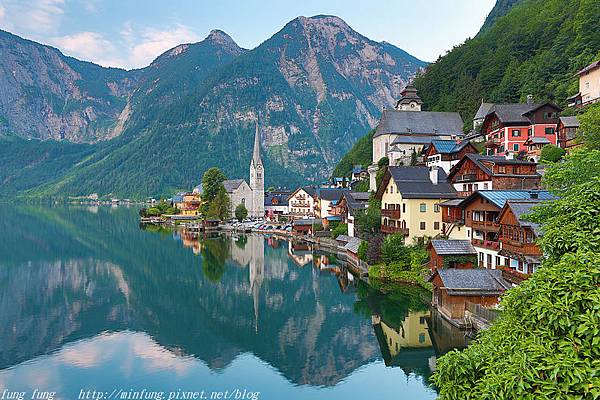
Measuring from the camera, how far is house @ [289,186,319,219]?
91.8 m

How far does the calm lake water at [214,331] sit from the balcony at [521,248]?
531 centimetres

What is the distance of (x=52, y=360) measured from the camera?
23.4 metres

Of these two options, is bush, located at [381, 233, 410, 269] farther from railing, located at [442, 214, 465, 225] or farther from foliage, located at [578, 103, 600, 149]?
foliage, located at [578, 103, 600, 149]

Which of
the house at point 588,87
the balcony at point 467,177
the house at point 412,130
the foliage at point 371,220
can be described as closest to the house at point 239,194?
the house at point 412,130

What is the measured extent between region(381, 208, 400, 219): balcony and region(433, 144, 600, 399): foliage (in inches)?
1276

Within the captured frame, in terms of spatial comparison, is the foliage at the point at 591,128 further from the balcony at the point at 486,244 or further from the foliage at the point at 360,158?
the foliage at the point at 360,158

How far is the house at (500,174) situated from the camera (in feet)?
116

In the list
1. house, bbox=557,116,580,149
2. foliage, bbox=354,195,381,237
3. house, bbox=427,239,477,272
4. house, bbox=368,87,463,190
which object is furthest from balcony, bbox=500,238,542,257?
house, bbox=368,87,463,190

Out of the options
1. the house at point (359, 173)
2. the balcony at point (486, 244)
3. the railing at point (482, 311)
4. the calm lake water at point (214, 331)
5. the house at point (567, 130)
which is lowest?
the calm lake water at point (214, 331)

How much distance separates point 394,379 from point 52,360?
15.9 metres

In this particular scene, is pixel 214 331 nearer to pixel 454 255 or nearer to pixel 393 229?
pixel 454 255

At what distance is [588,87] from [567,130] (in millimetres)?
8187

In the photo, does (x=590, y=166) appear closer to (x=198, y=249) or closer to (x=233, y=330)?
(x=233, y=330)

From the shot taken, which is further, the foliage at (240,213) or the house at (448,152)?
the foliage at (240,213)
